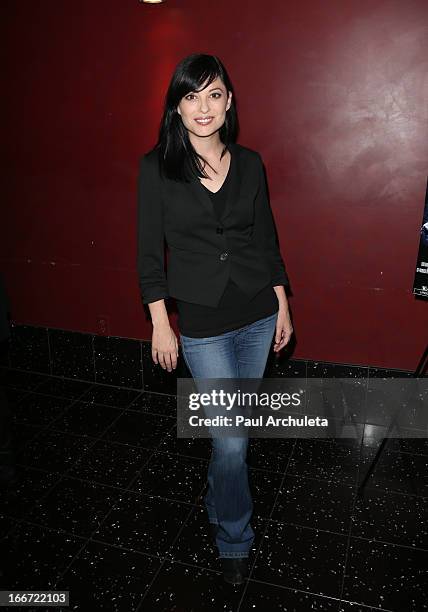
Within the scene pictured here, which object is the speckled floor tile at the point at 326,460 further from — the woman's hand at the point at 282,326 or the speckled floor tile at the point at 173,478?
the woman's hand at the point at 282,326

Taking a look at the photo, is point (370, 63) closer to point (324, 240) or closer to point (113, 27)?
point (324, 240)

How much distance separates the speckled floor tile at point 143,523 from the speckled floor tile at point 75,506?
0.05 meters

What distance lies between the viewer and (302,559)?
2203mm

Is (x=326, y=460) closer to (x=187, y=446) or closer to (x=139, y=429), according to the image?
(x=187, y=446)

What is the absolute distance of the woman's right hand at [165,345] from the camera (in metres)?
1.97

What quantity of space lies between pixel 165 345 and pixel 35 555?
104cm

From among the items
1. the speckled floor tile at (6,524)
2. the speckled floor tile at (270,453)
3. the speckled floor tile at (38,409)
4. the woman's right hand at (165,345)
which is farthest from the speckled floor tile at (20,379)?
the woman's right hand at (165,345)

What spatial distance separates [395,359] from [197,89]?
6.08 feet

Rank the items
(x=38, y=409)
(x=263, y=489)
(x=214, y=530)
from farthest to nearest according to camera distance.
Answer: (x=38, y=409) < (x=263, y=489) < (x=214, y=530)

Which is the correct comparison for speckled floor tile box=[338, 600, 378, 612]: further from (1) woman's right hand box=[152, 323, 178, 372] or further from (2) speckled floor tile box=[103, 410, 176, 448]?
(2) speckled floor tile box=[103, 410, 176, 448]

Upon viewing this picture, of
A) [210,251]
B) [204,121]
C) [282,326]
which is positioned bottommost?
[282,326]

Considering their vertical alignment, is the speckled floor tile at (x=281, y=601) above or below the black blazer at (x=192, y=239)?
below

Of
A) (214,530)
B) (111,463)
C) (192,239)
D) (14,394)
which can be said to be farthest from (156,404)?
(192,239)

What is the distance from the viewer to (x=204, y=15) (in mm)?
2832
